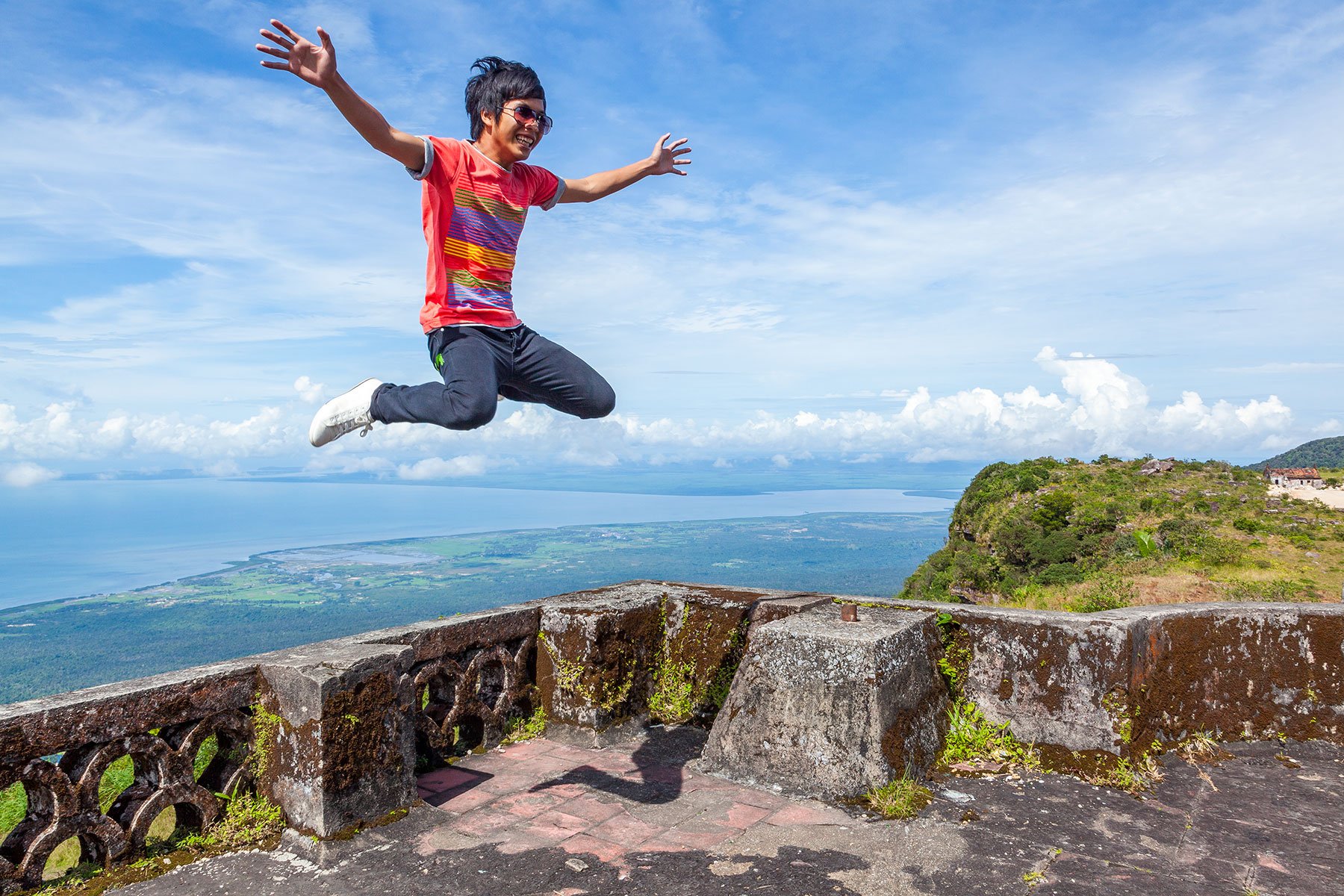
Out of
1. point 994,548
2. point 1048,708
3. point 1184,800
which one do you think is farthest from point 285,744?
point 994,548

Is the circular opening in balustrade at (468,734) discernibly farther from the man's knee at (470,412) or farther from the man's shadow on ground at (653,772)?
the man's knee at (470,412)

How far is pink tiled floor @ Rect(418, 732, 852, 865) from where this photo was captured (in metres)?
3.62

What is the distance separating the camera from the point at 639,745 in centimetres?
493

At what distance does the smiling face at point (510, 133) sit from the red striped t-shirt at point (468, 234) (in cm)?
5

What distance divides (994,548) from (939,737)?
56.1 meters

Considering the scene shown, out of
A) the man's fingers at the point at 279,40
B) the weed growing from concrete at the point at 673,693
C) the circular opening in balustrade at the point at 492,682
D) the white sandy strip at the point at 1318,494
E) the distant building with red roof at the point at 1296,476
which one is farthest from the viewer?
the distant building with red roof at the point at 1296,476

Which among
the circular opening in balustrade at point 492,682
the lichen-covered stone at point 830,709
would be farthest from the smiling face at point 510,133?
the circular opening in balustrade at point 492,682

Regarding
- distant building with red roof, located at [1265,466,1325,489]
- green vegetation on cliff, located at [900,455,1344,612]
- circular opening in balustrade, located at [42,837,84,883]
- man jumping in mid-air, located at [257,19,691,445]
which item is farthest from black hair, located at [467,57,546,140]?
distant building with red roof, located at [1265,466,1325,489]

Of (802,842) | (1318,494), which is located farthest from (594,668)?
(1318,494)

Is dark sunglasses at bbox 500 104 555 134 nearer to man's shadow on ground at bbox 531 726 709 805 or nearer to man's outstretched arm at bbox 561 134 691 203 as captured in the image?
man's outstretched arm at bbox 561 134 691 203

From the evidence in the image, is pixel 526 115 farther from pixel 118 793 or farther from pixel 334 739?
pixel 118 793

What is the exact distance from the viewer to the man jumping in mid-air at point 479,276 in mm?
3236

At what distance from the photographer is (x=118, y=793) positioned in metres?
3.58

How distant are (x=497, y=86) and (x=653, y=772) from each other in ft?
11.3
